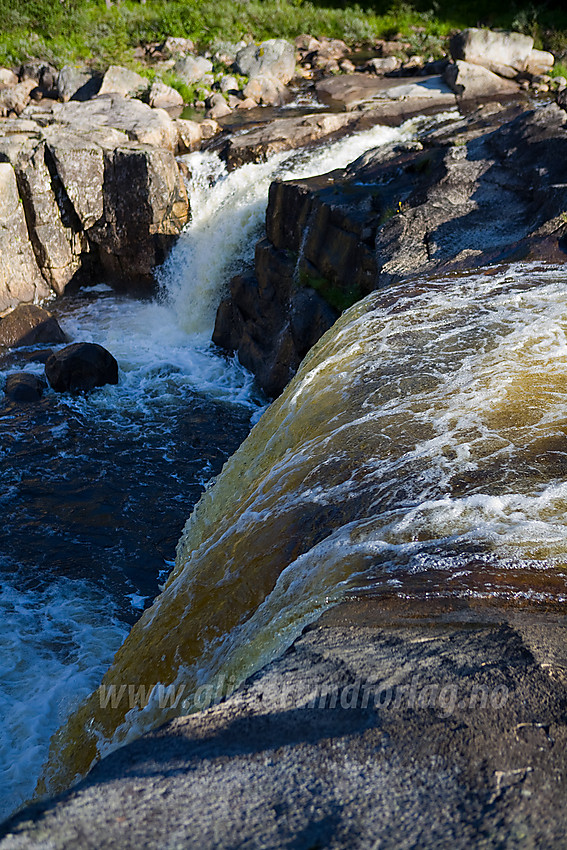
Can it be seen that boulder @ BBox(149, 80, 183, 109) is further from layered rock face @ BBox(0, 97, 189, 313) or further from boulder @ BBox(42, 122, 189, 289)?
boulder @ BBox(42, 122, 189, 289)

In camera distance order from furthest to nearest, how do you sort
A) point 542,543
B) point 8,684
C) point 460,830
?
point 8,684, point 542,543, point 460,830

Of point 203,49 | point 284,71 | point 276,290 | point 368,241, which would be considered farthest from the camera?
point 203,49

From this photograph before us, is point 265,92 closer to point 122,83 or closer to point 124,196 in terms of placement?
point 122,83

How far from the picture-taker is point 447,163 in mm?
7434

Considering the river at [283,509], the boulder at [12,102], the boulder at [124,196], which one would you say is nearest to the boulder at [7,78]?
the boulder at [12,102]

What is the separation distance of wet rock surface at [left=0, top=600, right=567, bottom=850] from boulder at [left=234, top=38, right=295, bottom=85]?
55.4 ft

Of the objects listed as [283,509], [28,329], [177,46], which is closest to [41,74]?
[177,46]

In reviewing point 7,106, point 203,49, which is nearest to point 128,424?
point 7,106

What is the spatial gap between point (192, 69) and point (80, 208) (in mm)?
7767

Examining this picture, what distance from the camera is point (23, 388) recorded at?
8188mm

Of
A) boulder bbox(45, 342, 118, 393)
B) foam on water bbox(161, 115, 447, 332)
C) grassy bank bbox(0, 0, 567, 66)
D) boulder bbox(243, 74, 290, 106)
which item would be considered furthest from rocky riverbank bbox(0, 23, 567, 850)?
grassy bank bbox(0, 0, 567, 66)

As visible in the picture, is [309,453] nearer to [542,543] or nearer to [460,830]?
[542,543]

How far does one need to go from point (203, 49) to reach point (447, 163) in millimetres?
13793

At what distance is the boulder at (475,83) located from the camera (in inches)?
517
